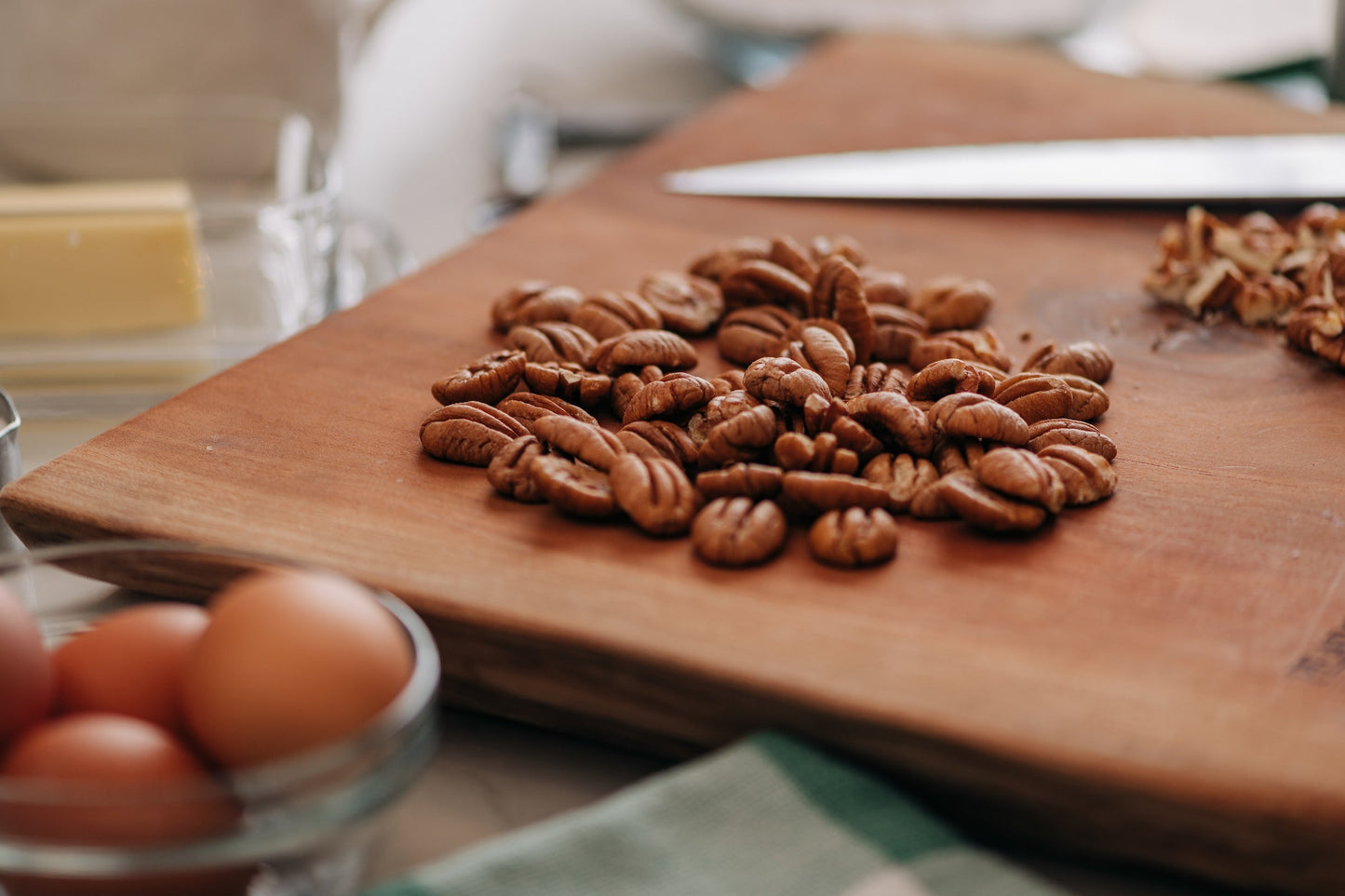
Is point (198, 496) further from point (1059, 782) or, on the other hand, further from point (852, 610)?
point (1059, 782)

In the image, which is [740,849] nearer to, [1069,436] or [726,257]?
[1069,436]

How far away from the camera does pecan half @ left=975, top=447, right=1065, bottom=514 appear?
32.3 inches

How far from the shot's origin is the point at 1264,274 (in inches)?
49.0

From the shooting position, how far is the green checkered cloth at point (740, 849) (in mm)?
594

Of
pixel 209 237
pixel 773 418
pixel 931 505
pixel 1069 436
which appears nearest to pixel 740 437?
pixel 773 418

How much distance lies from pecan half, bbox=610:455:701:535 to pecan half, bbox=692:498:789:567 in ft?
0.04

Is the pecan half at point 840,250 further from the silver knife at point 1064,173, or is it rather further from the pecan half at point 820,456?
the pecan half at point 820,456

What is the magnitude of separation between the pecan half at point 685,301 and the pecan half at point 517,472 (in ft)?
0.92

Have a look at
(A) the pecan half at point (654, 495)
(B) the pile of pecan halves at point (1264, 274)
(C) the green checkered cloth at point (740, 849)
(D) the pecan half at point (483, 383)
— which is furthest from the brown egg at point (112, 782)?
(B) the pile of pecan halves at point (1264, 274)

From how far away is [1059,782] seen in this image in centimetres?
64

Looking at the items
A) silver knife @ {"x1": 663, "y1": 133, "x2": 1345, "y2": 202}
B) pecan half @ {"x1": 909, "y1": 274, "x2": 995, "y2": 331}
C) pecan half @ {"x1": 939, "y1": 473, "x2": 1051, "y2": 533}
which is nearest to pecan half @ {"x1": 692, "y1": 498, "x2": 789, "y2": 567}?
pecan half @ {"x1": 939, "y1": 473, "x2": 1051, "y2": 533}

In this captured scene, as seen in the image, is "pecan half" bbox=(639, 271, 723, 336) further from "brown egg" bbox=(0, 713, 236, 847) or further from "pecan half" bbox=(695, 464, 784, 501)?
"brown egg" bbox=(0, 713, 236, 847)

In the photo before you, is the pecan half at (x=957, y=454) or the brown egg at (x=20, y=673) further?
the pecan half at (x=957, y=454)

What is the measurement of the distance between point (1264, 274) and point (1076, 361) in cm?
32
